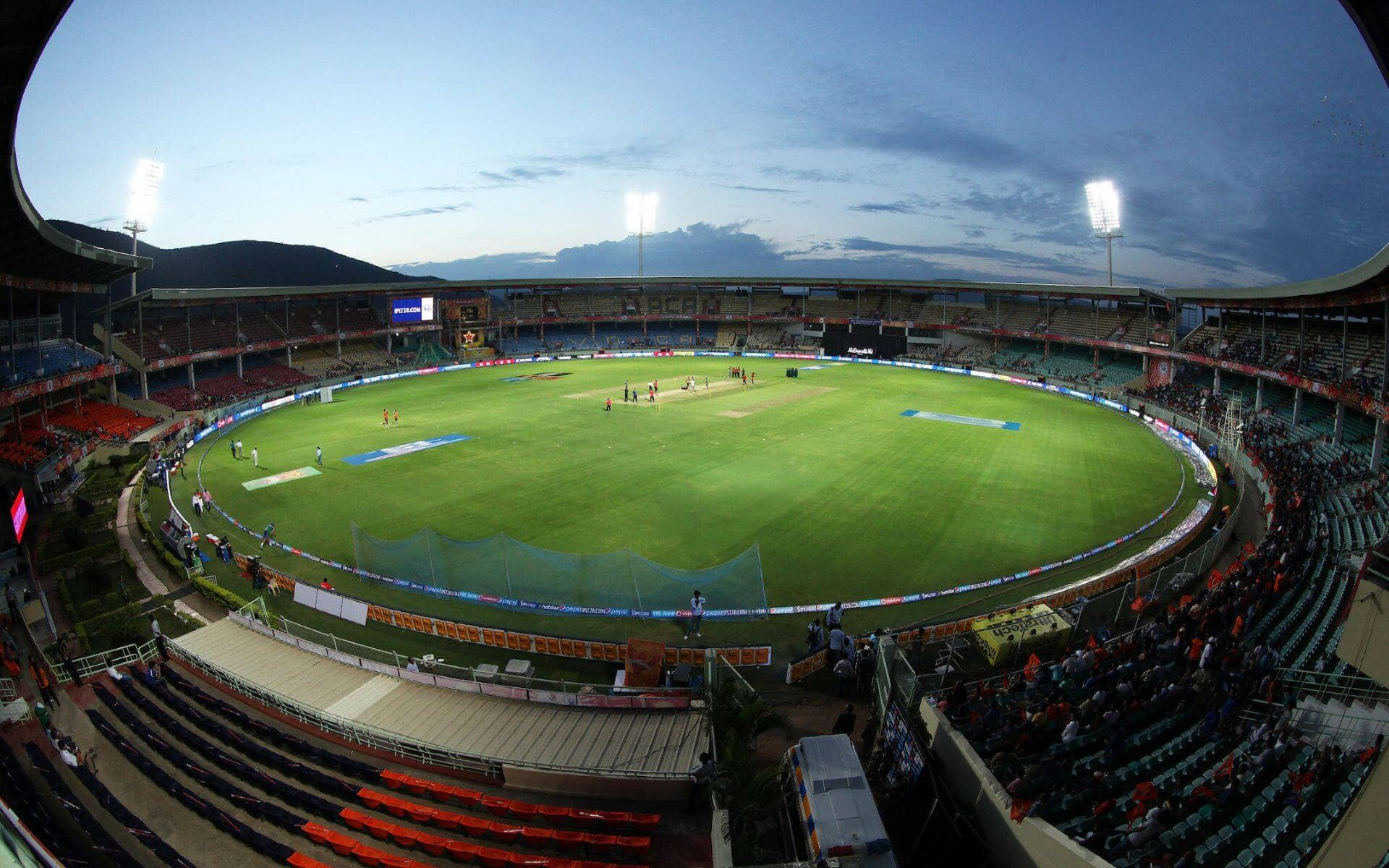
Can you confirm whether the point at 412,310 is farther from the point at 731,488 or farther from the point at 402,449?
the point at 731,488

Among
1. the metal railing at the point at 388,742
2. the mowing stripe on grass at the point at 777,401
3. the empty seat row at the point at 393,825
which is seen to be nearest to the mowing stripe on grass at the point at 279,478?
the metal railing at the point at 388,742

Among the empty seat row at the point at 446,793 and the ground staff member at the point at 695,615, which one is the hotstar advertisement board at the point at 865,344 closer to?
the ground staff member at the point at 695,615

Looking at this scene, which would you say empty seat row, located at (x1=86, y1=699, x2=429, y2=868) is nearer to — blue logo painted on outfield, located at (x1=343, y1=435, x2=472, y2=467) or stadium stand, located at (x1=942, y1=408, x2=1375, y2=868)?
stadium stand, located at (x1=942, y1=408, x2=1375, y2=868)

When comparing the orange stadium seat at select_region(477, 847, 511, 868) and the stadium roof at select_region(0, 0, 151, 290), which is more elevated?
the stadium roof at select_region(0, 0, 151, 290)

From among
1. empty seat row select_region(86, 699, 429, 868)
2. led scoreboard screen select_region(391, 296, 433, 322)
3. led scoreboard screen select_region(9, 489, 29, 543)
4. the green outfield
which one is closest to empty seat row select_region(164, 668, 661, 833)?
empty seat row select_region(86, 699, 429, 868)

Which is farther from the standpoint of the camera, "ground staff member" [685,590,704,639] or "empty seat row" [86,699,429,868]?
"ground staff member" [685,590,704,639]

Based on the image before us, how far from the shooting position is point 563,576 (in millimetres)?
20844

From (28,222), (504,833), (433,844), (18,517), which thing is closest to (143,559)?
(18,517)

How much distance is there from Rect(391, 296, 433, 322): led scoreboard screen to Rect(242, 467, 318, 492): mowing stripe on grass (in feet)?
140

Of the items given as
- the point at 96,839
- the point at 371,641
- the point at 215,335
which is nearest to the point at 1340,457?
the point at 371,641

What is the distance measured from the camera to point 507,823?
11.0 meters

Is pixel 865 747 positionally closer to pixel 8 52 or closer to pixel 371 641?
pixel 371 641

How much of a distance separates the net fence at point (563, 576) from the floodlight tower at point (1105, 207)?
5570 cm

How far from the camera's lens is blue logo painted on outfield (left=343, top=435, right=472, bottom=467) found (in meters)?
35.2
